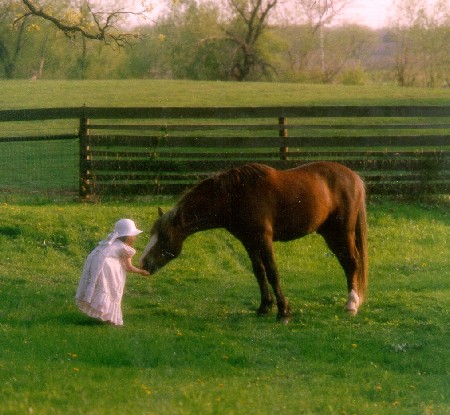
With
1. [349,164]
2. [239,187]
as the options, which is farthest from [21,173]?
[239,187]

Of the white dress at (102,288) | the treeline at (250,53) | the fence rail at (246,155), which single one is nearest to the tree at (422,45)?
the treeline at (250,53)

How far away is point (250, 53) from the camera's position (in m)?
45.5

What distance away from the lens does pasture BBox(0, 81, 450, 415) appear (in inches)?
241

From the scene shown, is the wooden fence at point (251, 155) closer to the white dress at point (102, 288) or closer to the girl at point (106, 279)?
the girl at point (106, 279)

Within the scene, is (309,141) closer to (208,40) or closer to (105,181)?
(105,181)

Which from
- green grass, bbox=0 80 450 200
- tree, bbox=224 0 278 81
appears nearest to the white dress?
green grass, bbox=0 80 450 200

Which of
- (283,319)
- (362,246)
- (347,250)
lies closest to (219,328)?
(283,319)

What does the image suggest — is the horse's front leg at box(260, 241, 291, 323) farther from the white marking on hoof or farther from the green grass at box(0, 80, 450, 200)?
the green grass at box(0, 80, 450, 200)

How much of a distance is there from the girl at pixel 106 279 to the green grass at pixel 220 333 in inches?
7.1

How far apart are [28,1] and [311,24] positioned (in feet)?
103

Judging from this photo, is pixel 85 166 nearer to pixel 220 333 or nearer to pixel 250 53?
pixel 220 333

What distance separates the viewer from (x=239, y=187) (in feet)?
29.9

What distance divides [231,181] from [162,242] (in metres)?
1.00

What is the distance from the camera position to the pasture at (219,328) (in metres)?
6.11
